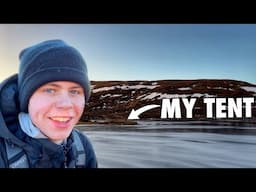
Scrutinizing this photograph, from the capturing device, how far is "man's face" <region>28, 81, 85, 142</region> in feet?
12.2

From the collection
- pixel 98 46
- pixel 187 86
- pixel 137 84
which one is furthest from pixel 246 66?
pixel 98 46

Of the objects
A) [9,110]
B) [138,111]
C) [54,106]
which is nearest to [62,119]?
[54,106]

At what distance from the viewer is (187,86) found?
4074 mm

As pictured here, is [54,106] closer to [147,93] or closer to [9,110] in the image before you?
[9,110]

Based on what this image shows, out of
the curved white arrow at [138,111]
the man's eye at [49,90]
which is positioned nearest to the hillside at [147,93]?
the curved white arrow at [138,111]

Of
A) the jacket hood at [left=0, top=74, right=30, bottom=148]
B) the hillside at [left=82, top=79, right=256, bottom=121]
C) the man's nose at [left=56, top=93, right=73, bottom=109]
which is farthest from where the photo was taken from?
the hillside at [left=82, top=79, right=256, bottom=121]

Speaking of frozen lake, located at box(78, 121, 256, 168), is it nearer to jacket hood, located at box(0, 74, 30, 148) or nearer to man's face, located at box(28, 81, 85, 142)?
man's face, located at box(28, 81, 85, 142)

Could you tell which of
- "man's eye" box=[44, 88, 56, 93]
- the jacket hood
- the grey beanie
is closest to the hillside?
the grey beanie

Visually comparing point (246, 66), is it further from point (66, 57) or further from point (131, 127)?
point (66, 57)

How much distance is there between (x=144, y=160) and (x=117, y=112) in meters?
0.44

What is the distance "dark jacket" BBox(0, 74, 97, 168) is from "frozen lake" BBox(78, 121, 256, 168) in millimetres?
280

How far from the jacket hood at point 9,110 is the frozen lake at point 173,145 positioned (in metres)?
0.62

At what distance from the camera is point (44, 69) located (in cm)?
365

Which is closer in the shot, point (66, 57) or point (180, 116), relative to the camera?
point (66, 57)
